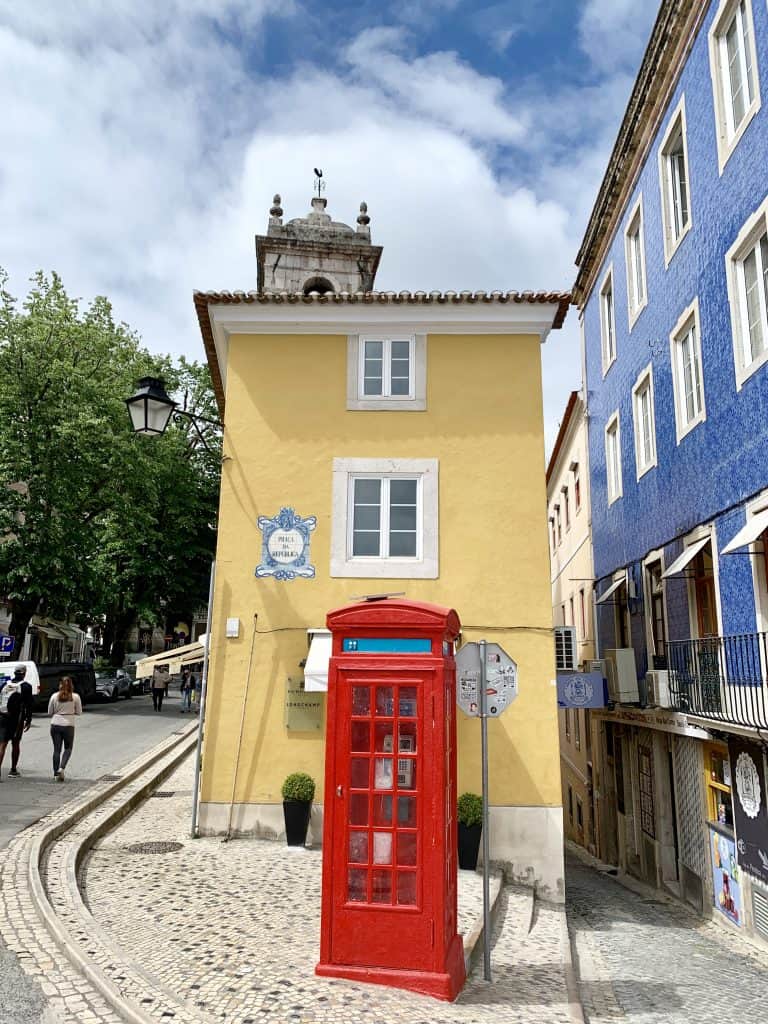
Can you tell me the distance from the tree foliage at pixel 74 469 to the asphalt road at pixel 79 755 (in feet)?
16.0

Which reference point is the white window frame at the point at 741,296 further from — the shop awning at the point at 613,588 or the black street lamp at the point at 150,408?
the black street lamp at the point at 150,408

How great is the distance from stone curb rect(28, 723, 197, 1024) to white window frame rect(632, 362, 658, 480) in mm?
11099

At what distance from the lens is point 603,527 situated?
1967cm

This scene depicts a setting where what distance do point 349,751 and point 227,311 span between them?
7.65 m

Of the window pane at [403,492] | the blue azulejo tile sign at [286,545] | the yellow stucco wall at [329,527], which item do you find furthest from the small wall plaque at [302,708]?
the window pane at [403,492]

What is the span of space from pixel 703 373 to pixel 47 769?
1315 centimetres

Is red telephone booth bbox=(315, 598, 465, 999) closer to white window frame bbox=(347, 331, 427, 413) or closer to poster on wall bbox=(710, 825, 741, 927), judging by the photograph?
white window frame bbox=(347, 331, 427, 413)

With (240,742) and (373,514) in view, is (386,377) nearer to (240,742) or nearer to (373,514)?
(373,514)

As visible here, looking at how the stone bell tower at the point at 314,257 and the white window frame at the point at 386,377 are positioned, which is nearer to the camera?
the white window frame at the point at 386,377

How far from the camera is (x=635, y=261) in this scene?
1689 centimetres

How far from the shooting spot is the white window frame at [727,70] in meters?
10.6

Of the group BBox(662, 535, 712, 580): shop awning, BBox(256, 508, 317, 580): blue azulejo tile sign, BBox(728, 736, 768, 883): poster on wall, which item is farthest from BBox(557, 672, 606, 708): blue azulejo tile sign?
BBox(256, 508, 317, 580): blue azulejo tile sign

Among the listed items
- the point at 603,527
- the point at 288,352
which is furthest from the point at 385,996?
the point at 603,527

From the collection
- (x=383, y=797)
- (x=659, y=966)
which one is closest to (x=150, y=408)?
(x=383, y=797)
